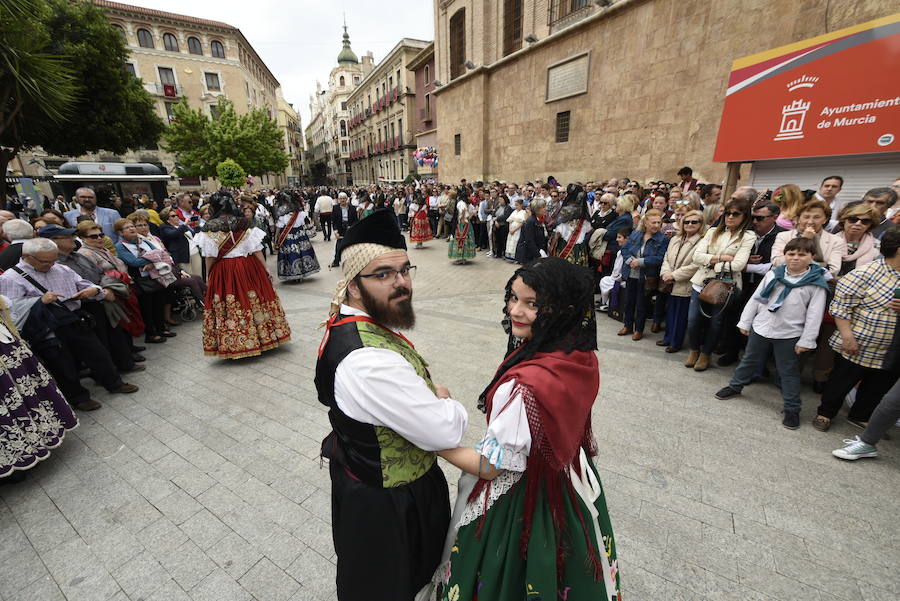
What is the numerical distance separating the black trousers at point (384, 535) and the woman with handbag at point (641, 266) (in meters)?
4.58

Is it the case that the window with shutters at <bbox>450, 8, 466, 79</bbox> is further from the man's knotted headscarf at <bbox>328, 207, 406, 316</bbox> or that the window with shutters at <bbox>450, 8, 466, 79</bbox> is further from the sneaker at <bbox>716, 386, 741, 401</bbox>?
the man's knotted headscarf at <bbox>328, 207, 406, 316</bbox>

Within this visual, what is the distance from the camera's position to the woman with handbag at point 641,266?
494 centimetres

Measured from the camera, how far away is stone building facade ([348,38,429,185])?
34.1m

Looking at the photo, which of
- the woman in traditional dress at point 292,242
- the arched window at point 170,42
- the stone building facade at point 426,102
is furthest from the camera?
the arched window at point 170,42

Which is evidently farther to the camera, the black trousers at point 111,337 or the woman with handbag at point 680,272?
the woman with handbag at point 680,272

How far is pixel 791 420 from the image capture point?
336cm

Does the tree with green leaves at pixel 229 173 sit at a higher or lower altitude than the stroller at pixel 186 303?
higher

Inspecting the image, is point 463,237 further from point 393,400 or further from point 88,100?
point 88,100

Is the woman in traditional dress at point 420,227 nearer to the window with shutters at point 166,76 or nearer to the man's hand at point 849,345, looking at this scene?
the man's hand at point 849,345

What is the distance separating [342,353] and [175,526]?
2.32m

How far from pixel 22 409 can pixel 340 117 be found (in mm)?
69009

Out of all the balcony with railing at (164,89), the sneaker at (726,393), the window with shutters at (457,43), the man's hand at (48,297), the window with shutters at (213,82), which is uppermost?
the window with shutters at (213,82)

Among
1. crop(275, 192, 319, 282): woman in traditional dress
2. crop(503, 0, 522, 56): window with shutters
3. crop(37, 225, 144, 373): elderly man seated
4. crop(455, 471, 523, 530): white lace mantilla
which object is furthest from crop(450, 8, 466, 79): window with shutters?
crop(455, 471, 523, 530): white lace mantilla

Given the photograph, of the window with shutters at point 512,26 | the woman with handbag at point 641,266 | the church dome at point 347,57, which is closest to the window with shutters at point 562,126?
the window with shutters at point 512,26
